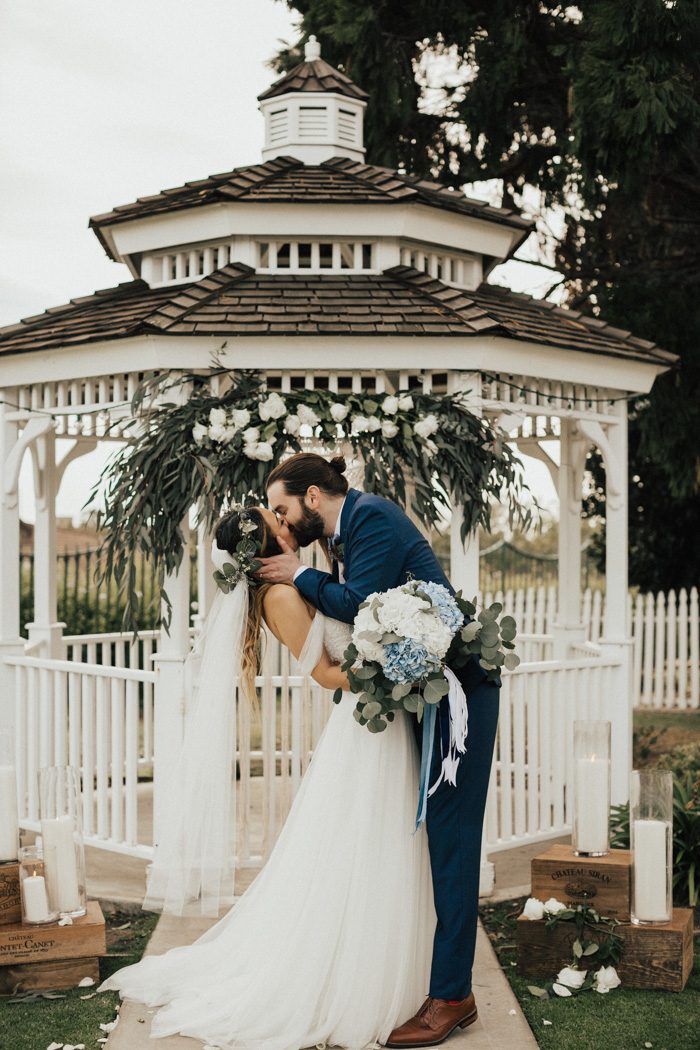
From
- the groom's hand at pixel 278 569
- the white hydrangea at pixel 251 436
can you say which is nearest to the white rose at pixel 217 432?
the white hydrangea at pixel 251 436

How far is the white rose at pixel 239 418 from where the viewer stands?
20.0ft

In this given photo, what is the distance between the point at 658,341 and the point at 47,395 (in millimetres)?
6538

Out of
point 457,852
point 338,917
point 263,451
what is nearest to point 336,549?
point 457,852

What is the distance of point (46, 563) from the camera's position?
8594 millimetres

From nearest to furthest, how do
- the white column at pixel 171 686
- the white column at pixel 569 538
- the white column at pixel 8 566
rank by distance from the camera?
the white column at pixel 171 686, the white column at pixel 8 566, the white column at pixel 569 538

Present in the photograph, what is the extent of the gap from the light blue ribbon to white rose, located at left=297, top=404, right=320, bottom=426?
2277mm

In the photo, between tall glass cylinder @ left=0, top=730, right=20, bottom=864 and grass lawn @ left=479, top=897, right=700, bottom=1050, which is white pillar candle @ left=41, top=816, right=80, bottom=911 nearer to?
tall glass cylinder @ left=0, top=730, right=20, bottom=864

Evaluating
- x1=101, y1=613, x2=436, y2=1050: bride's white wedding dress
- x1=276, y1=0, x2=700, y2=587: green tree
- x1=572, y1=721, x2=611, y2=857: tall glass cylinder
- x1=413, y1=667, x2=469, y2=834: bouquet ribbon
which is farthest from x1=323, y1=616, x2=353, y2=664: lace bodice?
x1=276, y1=0, x2=700, y2=587: green tree

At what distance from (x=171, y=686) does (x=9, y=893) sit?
64.1 inches

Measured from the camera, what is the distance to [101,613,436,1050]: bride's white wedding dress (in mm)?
4262

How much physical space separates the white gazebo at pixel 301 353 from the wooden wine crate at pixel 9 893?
52.6 inches

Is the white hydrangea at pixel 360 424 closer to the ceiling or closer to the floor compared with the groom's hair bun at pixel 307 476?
closer to the ceiling

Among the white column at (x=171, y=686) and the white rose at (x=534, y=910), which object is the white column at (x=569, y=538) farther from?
the white rose at (x=534, y=910)

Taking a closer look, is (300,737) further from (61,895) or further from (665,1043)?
(665,1043)
